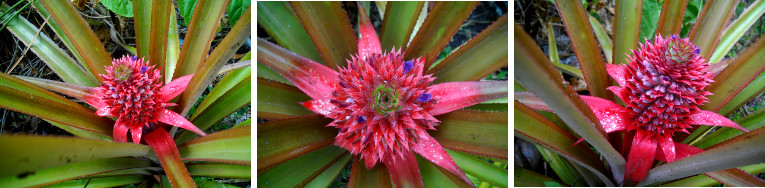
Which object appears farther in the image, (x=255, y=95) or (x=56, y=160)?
(x=255, y=95)

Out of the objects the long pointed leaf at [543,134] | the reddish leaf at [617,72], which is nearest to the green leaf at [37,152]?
the long pointed leaf at [543,134]

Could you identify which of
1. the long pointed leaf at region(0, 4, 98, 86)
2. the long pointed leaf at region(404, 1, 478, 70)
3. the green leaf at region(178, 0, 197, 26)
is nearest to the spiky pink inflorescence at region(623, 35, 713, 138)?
the long pointed leaf at region(404, 1, 478, 70)

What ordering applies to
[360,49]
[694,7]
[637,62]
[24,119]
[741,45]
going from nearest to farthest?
1. [637,62]
2. [360,49]
3. [24,119]
4. [694,7]
5. [741,45]

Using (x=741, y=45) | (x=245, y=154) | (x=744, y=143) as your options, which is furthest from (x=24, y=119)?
(x=741, y=45)

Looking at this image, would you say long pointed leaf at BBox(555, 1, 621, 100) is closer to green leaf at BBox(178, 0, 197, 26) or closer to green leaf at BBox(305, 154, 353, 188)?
green leaf at BBox(305, 154, 353, 188)

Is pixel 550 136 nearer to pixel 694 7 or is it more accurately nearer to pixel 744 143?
pixel 744 143

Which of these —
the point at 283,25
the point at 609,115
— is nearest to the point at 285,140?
the point at 283,25
